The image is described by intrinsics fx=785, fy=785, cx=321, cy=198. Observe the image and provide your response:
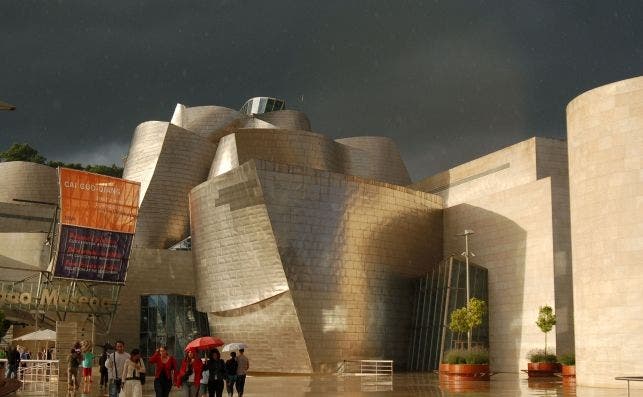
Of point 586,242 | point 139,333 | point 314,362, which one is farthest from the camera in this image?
point 139,333

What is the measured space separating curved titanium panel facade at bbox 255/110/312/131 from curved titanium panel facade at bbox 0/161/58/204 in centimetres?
2172

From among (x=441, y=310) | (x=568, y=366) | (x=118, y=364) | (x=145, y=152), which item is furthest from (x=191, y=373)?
(x=145, y=152)

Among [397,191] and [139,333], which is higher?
[397,191]

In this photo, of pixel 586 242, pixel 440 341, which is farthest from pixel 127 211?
pixel 586 242

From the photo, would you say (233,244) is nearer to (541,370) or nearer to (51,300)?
(51,300)

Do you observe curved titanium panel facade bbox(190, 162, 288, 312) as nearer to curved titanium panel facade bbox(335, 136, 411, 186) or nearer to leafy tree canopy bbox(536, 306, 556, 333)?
leafy tree canopy bbox(536, 306, 556, 333)

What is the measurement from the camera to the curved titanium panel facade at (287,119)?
2518 inches

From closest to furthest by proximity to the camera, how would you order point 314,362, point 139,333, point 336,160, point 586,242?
point 586,242 → point 314,362 → point 139,333 → point 336,160

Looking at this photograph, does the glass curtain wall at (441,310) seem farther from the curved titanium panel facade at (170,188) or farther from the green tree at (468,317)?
the curved titanium panel facade at (170,188)

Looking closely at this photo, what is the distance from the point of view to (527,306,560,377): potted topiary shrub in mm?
32938

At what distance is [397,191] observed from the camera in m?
41.8

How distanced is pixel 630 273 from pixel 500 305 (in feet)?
60.8

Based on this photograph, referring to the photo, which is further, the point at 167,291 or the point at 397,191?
the point at 167,291

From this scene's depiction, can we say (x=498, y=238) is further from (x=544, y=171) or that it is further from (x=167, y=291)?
(x=167, y=291)
